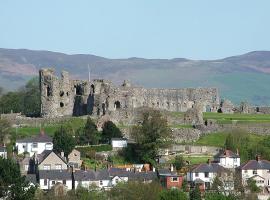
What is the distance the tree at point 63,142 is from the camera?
3223 inches

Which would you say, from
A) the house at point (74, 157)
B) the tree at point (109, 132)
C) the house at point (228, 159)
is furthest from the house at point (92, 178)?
the house at point (228, 159)

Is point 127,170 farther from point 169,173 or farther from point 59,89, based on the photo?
point 59,89

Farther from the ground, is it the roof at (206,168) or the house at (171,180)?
the roof at (206,168)

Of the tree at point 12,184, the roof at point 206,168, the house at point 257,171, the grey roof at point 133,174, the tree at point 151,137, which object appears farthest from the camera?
the tree at point 151,137

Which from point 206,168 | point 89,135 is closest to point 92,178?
point 206,168

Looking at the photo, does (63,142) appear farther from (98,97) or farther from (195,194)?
(195,194)

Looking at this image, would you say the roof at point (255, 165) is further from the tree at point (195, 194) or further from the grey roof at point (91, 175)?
the grey roof at point (91, 175)

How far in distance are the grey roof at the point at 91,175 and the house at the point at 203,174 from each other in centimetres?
608

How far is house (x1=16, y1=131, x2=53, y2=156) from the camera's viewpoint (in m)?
84.2

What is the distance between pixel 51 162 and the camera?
7975 cm

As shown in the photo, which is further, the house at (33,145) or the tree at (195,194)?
the house at (33,145)

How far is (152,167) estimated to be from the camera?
3204 inches

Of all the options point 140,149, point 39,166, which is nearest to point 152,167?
point 140,149

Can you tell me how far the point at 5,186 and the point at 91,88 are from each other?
27318 mm
